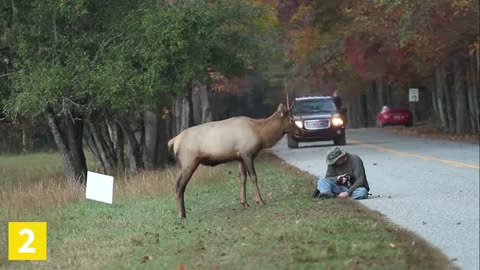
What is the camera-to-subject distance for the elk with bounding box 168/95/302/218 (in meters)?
14.5

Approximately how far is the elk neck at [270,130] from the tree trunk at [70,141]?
12.7 metres

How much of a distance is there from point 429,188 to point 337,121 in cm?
1685

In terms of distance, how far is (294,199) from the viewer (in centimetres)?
1537

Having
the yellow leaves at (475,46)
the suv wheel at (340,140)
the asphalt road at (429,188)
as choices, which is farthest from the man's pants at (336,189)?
the yellow leaves at (475,46)

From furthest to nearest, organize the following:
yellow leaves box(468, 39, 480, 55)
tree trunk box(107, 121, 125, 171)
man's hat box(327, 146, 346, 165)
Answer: yellow leaves box(468, 39, 480, 55) → tree trunk box(107, 121, 125, 171) → man's hat box(327, 146, 346, 165)

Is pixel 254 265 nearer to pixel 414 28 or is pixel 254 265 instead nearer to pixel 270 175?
pixel 270 175

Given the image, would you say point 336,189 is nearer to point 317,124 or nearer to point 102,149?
point 317,124

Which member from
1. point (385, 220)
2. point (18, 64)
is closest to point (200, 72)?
point (18, 64)

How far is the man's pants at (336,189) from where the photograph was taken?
49.2ft

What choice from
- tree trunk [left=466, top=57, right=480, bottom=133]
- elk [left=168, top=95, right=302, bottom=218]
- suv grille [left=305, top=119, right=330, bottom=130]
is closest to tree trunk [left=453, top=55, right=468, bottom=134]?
tree trunk [left=466, top=57, right=480, bottom=133]

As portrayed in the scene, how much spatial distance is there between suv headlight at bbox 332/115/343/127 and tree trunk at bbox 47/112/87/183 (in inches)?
384

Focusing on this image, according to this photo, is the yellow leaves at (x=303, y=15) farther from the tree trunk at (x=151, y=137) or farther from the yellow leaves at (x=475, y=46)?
the tree trunk at (x=151, y=137)

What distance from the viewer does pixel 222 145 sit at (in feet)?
48.0

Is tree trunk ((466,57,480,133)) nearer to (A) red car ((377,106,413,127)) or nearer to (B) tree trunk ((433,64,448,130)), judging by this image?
(B) tree trunk ((433,64,448,130))
